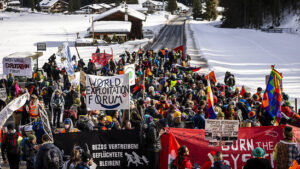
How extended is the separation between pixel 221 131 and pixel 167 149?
1.31 m

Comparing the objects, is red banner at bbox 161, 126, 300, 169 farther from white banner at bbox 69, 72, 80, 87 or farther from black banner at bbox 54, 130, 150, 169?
white banner at bbox 69, 72, 80, 87

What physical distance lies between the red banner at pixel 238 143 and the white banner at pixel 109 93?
1.74 m

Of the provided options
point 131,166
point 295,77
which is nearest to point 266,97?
point 131,166

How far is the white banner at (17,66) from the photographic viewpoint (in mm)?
17027

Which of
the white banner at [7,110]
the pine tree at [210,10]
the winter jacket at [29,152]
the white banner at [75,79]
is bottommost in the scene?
the winter jacket at [29,152]

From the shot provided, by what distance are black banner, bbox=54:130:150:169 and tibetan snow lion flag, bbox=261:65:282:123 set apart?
13.2 ft

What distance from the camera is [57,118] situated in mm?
13500

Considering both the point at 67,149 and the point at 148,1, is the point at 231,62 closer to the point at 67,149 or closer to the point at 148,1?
the point at 67,149

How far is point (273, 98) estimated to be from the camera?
1102 centimetres

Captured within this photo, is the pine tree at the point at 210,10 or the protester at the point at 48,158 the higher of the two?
the pine tree at the point at 210,10

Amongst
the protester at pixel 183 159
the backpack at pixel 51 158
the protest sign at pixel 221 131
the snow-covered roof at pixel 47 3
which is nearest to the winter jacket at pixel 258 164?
the protester at pixel 183 159

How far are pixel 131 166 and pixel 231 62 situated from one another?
27.1 m

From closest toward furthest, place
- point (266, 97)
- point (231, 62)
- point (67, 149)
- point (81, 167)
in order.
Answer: point (81, 167)
point (67, 149)
point (266, 97)
point (231, 62)

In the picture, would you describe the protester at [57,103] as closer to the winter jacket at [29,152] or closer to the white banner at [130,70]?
the white banner at [130,70]
